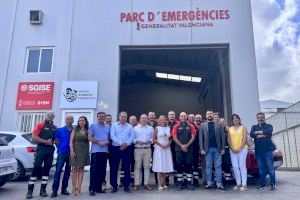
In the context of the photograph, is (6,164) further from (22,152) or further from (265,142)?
(265,142)

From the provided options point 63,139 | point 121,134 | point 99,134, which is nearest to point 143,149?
point 121,134

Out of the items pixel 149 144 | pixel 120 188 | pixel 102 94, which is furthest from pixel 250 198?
pixel 102 94

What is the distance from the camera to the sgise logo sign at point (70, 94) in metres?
10.6

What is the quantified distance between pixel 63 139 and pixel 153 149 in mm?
2161

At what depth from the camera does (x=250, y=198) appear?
5375 millimetres

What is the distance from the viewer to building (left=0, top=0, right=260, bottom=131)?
10570 mm

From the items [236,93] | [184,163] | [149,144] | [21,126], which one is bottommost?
[184,163]

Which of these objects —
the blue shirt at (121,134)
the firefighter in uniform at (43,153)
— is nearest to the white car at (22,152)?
the firefighter in uniform at (43,153)

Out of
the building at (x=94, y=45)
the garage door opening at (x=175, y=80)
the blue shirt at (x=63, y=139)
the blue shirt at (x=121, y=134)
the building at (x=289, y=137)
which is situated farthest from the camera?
the garage door opening at (x=175, y=80)

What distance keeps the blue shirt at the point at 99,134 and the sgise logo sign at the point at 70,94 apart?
15.6 ft

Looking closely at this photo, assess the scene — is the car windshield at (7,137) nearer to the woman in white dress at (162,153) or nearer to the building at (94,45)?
the building at (94,45)

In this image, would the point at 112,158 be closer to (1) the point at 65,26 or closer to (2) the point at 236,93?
(2) the point at 236,93

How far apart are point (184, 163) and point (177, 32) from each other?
19.8 feet

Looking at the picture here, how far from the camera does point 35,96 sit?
1088 cm
